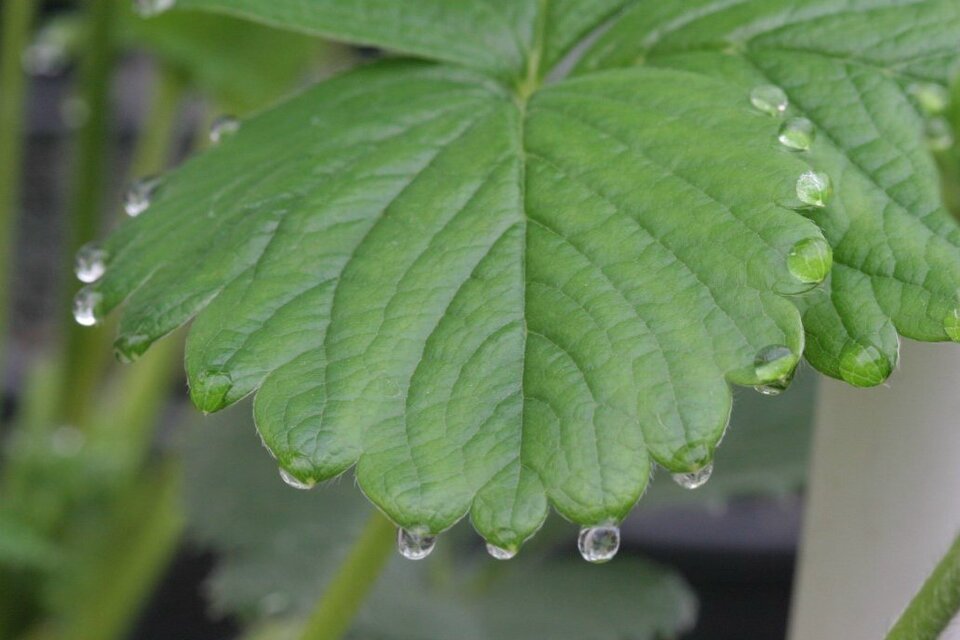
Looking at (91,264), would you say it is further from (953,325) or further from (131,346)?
(953,325)

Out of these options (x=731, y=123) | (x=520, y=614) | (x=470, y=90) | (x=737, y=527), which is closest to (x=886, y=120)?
(x=731, y=123)

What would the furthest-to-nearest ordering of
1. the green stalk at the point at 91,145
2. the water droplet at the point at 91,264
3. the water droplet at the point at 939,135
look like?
the green stalk at the point at 91,145
the water droplet at the point at 91,264
the water droplet at the point at 939,135

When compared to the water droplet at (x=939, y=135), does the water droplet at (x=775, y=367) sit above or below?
below

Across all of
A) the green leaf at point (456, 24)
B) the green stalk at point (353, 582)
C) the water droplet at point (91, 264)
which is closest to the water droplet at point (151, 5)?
the green leaf at point (456, 24)

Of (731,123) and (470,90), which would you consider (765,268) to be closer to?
(731,123)

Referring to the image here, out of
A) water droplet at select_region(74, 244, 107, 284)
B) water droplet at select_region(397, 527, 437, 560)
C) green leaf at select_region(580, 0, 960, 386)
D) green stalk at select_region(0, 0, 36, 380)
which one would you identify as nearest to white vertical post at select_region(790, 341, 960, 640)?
green leaf at select_region(580, 0, 960, 386)

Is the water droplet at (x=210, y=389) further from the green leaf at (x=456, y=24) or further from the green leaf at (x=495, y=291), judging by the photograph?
the green leaf at (x=456, y=24)

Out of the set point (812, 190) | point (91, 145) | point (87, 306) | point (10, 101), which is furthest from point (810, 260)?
point (10, 101)
